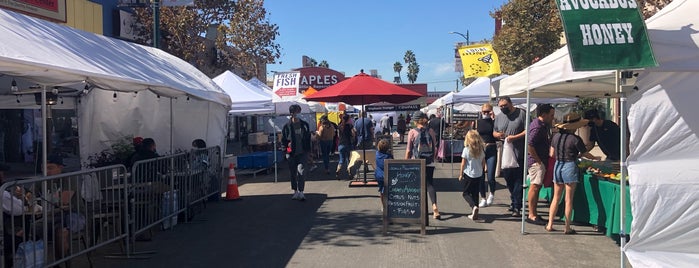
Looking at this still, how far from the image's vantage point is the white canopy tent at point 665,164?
4.89 meters

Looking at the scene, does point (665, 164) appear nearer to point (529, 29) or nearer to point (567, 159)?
point (567, 159)

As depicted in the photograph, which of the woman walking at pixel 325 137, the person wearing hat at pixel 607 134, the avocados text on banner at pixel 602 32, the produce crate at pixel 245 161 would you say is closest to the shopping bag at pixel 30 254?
the avocados text on banner at pixel 602 32

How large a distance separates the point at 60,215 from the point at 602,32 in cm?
545

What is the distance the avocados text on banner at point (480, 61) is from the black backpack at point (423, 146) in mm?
10263

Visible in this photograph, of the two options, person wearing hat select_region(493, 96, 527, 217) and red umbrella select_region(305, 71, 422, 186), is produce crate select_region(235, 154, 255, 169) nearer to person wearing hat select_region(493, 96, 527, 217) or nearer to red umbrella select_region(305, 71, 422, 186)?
red umbrella select_region(305, 71, 422, 186)

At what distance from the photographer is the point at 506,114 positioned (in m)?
8.94

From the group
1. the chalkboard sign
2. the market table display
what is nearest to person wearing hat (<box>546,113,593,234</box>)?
the chalkboard sign

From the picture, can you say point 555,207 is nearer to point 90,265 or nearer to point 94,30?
point 90,265

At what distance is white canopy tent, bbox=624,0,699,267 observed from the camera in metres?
4.89

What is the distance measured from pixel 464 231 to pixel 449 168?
8.63 metres

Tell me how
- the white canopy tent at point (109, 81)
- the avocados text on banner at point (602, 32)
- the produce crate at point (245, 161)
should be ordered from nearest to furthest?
the avocados text on banner at point (602, 32)
the white canopy tent at point (109, 81)
the produce crate at point (245, 161)

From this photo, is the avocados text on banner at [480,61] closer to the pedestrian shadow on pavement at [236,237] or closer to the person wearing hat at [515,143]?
the person wearing hat at [515,143]

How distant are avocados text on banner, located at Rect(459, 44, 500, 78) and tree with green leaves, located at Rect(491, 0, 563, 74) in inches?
92.6

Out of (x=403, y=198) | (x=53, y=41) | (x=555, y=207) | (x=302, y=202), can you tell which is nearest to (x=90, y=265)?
(x=53, y=41)
